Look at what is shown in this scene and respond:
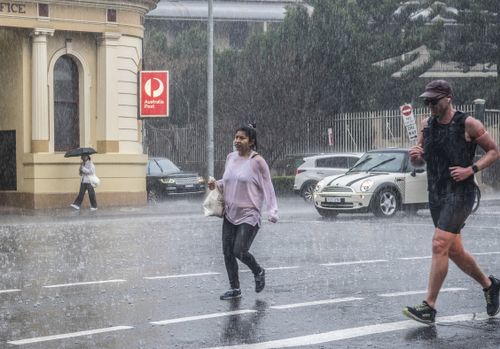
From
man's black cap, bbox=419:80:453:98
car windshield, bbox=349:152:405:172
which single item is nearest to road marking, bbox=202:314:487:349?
man's black cap, bbox=419:80:453:98

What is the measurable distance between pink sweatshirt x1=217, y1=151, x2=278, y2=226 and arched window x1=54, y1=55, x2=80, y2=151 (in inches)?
821

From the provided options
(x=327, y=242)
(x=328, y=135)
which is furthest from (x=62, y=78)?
(x=327, y=242)

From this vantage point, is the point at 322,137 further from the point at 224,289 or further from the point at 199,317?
the point at 199,317

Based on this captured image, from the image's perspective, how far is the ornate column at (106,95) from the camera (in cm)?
3084

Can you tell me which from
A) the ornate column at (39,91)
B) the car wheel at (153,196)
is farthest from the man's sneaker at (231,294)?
the car wheel at (153,196)

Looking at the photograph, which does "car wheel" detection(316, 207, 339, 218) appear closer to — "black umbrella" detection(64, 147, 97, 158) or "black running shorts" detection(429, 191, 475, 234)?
"black umbrella" detection(64, 147, 97, 158)

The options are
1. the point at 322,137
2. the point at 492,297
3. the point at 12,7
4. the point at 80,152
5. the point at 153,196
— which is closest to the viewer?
the point at 492,297

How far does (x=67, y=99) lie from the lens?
30875 millimetres

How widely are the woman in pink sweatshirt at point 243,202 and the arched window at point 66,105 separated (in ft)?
68.4

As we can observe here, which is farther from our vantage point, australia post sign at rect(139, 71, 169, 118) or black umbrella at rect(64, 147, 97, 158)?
australia post sign at rect(139, 71, 169, 118)

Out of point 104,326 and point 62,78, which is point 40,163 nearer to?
point 62,78

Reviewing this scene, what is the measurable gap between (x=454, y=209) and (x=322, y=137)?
33.6 meters

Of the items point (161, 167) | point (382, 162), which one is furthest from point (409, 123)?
point (161, 167)

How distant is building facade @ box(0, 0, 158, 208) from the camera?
29.7m
